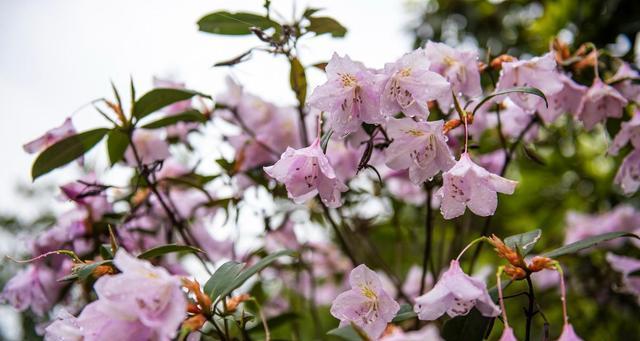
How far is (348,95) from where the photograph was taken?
79cm


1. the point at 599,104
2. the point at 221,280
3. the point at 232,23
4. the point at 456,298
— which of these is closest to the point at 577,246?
the point at 456,298

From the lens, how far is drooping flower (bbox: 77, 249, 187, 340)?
1.90ft

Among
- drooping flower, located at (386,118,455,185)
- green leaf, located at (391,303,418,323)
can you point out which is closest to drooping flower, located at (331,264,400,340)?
green leaf, located at (391,303,418,323)

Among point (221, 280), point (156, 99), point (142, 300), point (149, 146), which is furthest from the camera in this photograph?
point (149, 146)

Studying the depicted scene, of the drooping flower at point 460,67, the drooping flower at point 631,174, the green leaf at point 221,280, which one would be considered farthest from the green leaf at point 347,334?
the drooping flower at point 631,174

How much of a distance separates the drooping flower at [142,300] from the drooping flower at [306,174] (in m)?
0.23

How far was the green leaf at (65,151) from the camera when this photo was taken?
1.03 m

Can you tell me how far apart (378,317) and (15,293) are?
28.5 inches

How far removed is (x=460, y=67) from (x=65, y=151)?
26.5 inches

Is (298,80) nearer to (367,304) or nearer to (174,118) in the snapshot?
(174,118)

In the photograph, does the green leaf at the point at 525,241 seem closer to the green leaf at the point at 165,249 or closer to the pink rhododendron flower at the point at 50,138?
the green leaf at the point at 165,249

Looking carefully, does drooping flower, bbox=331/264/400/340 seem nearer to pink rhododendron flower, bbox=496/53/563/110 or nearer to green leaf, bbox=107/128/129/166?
pink rhododendron flower, bbox=496/53/563/110

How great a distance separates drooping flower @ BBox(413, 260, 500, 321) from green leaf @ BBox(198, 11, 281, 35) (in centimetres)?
53

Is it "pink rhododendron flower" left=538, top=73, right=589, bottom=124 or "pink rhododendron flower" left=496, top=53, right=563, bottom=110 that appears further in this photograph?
"pink rhododendron flower" left=538, top=73, right=589, bottom=124
